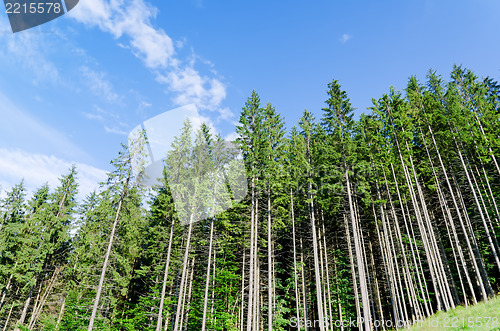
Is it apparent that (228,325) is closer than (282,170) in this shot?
Yes

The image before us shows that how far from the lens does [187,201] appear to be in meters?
17.9

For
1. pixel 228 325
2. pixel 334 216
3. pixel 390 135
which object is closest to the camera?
pixel 228 325

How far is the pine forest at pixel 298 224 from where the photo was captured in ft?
54.3

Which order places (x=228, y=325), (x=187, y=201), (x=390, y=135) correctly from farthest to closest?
(x=390, y=135)
(x=187, y=201)
(x=228, y=325)

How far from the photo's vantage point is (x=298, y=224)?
2102 cm

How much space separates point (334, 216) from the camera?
21609 millimetres

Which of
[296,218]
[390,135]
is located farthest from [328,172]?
[390,135]

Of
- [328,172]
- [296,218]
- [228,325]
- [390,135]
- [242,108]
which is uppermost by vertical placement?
[242,108]

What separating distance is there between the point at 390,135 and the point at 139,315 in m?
24.1

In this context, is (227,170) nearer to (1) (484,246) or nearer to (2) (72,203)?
(2) (72,203)

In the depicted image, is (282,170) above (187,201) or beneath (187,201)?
above

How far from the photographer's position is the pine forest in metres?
16.6

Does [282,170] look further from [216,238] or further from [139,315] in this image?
[139,315]

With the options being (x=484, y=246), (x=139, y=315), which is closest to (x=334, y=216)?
(x=484, y=246)
